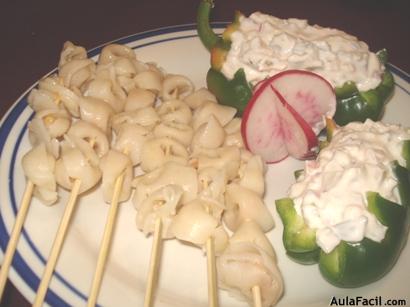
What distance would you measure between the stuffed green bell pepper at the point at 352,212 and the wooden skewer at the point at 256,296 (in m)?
0.24

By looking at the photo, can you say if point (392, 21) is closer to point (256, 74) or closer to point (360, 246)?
point (256, 74)

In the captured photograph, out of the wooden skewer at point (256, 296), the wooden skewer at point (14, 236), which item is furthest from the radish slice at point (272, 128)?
the wooden skewer at point (14, 236)

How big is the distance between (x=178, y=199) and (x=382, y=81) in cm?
112

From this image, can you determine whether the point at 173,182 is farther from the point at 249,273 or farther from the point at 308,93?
the point at 308,93

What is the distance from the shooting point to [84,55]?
2348 millimetres

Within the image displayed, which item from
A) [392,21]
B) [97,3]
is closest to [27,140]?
[97,3]

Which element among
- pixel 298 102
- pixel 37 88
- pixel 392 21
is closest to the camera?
pixel 298 102

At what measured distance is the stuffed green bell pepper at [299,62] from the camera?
2.04 meters

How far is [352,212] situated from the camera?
4.93 ft

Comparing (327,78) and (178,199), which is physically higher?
(327,78)

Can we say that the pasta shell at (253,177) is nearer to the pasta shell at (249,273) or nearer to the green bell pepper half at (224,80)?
the pasta shell at (249,273)

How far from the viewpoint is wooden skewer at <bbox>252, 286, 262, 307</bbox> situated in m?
1.37

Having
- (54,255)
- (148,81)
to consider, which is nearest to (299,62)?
(148,81)

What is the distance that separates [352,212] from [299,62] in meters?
0.79
